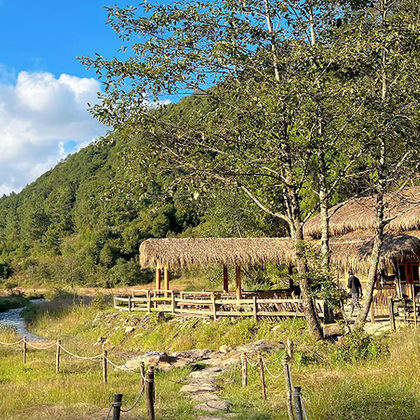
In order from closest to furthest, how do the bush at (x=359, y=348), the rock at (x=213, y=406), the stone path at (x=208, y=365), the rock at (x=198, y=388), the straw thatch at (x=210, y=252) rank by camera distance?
the rock at (x=213, y=406)
the stone path at (x=208, y=365)
the rock at (x=198, y=388)
the bush at (x=359, y=348)
the straw thatch at (x=210, y=252)

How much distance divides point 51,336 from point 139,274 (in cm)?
2848

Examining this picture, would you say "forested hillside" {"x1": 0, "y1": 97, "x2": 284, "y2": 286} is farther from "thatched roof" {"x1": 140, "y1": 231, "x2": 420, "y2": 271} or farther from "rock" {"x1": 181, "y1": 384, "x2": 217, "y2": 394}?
"rock" {"x1": 181, "y1": 384, "x2": 217, "y2": 394}

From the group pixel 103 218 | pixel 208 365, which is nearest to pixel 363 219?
pixel 208 365

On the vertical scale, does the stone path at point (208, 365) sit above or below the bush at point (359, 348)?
below

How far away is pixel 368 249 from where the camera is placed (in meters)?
15.4

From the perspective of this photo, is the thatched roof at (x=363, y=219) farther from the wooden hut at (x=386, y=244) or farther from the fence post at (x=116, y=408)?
the fence post at (x=116, y=408)

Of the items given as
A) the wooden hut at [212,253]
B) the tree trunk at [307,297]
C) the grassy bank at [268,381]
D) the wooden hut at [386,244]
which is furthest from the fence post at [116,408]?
the wooden hut at [212,253]

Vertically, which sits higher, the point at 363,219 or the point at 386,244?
the point at 363,219

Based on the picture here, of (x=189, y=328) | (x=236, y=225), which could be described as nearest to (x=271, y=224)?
(x=236, y=225)

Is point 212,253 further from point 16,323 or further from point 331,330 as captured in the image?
point 16,323

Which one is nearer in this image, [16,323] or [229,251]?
[229,251]

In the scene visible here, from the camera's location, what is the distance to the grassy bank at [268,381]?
5.96m

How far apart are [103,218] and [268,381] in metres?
56.4

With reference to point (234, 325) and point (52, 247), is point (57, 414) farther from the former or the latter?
point (52, 247)
